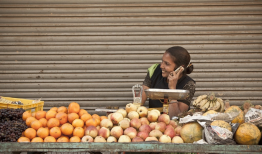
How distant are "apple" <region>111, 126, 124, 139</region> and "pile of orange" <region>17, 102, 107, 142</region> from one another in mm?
273

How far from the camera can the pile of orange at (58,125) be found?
91.0 inches

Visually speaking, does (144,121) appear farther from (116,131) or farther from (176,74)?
(176,74)

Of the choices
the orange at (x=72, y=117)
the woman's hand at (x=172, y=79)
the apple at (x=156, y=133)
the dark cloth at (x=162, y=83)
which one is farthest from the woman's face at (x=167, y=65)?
the orange at (x=72, y=117)

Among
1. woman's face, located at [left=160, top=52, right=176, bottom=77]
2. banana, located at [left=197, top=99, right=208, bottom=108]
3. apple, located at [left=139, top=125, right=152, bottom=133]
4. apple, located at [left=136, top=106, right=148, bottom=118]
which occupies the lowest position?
apple, located at [left=139, top=125, right=152, bottom=133]

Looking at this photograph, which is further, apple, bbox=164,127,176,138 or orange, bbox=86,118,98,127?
orange, bbox=86,118,98,127

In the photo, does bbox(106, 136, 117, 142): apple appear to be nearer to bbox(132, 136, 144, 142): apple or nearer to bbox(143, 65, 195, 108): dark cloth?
bbox(132, 136, 144, 142): apple

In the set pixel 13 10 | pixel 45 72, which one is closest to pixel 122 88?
pixel 45 72

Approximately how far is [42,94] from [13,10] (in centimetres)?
181

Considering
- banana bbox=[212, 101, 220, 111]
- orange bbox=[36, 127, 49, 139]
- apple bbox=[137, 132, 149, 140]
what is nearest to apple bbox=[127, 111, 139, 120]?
apple bbox=[137, 132, 149, 140]

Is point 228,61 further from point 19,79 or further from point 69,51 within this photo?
point 19,79

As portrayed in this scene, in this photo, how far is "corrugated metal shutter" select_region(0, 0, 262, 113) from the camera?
179 inches

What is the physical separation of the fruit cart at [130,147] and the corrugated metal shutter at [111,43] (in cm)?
260

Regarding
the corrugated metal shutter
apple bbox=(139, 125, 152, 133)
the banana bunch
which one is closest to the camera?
apple bbox=(139, 125, 152, 133)

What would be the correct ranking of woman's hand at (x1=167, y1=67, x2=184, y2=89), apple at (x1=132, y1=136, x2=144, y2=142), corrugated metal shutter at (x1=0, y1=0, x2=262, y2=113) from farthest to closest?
1. corrugated metal shutter at (x1=0, y1=0, x2=262, y2=113)
2. woman's hand at (x1=167, y1=67, x2=184, y2=89)
3. apple at (x1=132, y1=136, x2=144, y2=142)
